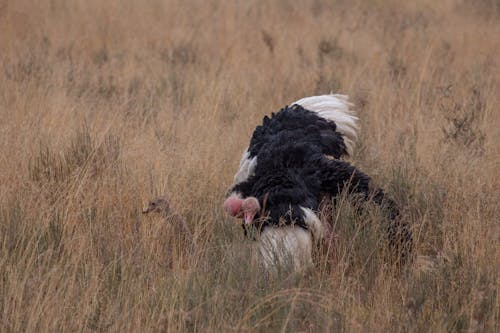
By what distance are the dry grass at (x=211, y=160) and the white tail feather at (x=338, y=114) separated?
1.43 feet

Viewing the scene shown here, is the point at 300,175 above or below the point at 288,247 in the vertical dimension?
above

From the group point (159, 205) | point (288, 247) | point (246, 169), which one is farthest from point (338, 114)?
point (288, 247)

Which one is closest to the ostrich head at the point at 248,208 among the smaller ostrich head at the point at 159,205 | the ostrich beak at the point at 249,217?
the ostrich beak at the point at 249,217

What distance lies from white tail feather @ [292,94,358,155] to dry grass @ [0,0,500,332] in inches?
17.1

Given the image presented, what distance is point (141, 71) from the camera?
8875mm

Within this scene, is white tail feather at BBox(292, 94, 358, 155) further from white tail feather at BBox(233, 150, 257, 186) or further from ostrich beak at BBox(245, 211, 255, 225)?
ostrich beak at BBox(245, 211, 255, 225)

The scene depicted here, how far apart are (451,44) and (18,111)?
573 cm

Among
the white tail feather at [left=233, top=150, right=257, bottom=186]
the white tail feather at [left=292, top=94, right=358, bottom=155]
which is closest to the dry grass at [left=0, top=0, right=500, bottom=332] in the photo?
the white tail feather at [left=233, top=150, right=257, bottom=186]

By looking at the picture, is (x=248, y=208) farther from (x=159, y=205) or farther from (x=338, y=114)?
(x=338, y=114)

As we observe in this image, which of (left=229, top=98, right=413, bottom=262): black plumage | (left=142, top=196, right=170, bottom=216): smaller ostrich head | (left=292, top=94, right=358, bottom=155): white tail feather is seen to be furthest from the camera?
(left=292, top=94, right=358, bottom=155): white tail feather

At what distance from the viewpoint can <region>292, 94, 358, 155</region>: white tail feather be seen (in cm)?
516

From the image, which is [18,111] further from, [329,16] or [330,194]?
[329,16]

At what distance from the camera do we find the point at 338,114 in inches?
206

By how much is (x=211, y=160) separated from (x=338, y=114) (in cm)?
103
